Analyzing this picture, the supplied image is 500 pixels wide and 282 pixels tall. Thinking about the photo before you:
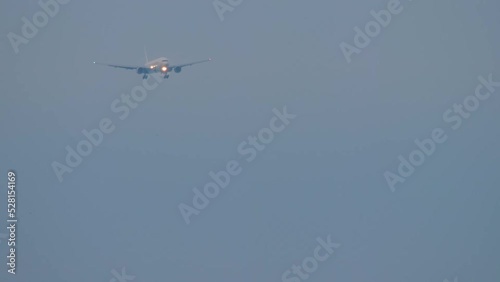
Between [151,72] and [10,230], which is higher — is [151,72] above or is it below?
above

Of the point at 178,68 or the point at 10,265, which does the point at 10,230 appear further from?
the point at 178,68

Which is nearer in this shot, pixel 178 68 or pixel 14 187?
pixel 14 187

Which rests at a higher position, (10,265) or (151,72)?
(151,72)

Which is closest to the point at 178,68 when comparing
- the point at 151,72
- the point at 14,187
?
the point at 151,72

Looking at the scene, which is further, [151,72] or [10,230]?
[151,72]

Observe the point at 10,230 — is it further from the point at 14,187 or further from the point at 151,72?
the point at 151,72

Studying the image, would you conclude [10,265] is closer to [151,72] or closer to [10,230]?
[10,230]

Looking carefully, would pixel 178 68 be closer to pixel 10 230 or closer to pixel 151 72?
pixel 151 72

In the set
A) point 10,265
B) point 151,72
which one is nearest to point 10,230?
point 10,265
